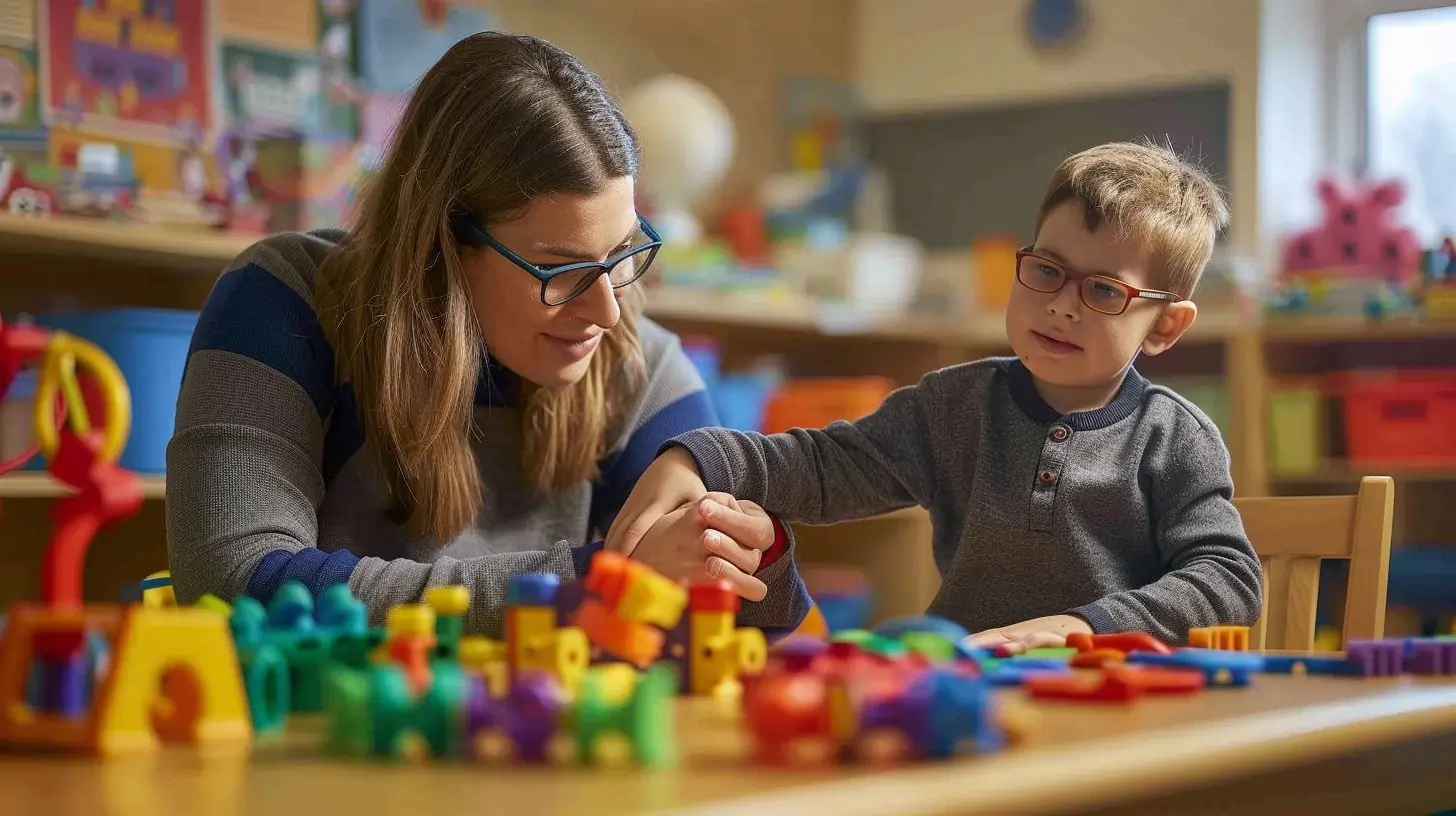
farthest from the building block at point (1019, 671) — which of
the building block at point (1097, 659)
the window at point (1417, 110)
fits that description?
the window at point (1417, 110)

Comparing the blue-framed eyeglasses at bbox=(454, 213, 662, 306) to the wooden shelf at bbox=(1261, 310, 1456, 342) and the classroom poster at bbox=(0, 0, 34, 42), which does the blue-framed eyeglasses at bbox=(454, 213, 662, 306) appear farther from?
the wooden shelf at bbox=(1261, 310, 1456, 342)

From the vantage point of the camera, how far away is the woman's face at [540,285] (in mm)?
1324

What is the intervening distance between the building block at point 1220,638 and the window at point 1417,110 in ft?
10.5

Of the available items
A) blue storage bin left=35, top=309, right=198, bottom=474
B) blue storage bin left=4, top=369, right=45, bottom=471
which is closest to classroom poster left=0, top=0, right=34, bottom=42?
blue storage bin left=35, top=309, right=198, bottom=474

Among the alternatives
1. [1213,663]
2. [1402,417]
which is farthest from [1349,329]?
[1213,663]

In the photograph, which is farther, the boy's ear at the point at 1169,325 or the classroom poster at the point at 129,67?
the classroom poster at the point at 129,67

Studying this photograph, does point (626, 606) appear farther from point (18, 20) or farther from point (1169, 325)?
point (18, 20)

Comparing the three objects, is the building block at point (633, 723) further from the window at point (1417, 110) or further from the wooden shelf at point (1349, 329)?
the window at point (1417, 110)

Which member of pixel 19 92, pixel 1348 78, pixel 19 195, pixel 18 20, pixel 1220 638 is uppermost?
pixel 1348 78

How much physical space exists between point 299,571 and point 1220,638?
65 centimetres

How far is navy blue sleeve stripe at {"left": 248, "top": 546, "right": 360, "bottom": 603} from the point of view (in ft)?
3.81

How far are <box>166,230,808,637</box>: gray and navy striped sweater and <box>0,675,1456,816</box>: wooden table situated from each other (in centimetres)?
43

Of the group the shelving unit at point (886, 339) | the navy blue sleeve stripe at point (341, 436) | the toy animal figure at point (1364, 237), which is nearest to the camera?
the navy blue sleeve stripe at point (341, 436)

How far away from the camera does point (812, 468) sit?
1.34m
